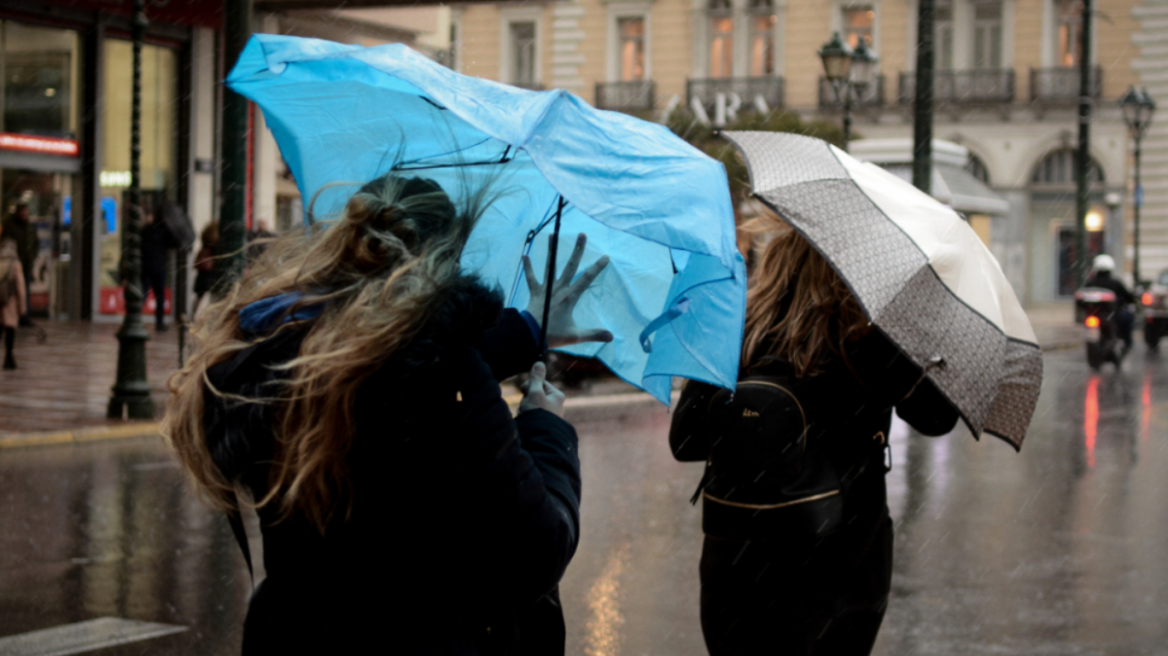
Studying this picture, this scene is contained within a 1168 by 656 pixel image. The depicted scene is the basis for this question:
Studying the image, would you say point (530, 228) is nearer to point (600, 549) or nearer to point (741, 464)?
point (741, 464)

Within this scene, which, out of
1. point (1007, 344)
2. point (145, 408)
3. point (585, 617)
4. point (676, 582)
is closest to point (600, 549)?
point (676, 582)

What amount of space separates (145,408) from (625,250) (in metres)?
9.52

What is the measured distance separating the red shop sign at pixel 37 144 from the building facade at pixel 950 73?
62.3 feet

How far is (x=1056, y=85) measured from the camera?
132ft

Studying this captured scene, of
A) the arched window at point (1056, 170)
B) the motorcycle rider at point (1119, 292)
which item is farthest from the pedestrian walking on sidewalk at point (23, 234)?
the arched window at point (1056, 170)

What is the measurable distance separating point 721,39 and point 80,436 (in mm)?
36470

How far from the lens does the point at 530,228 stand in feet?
8.88

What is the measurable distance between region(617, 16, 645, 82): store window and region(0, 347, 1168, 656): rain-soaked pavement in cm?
3520

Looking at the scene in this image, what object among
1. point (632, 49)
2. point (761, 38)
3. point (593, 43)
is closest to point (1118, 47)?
point (761, 38)

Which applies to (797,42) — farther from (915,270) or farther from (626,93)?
(915,270)

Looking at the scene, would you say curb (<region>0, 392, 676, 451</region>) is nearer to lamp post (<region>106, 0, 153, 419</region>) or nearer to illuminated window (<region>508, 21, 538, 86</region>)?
lamp post (<region>106, 0, 153, 419</region>)

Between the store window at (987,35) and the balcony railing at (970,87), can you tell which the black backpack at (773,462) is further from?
the store window at (987,35)

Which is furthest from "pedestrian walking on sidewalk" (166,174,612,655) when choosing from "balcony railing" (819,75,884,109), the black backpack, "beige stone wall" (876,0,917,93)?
"beige stone wall" (876,0,917,93)

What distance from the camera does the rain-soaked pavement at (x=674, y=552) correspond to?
5.38 meters
